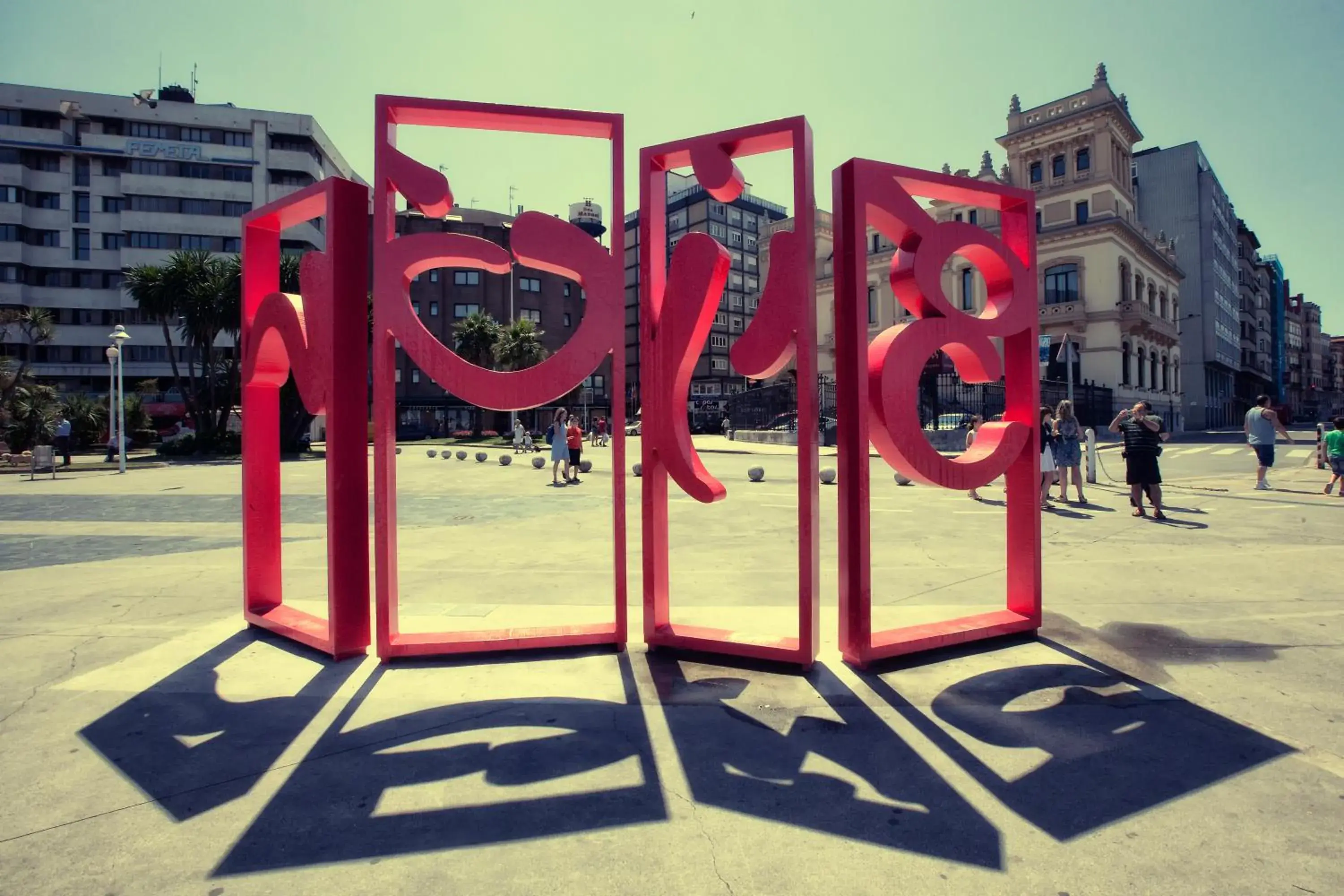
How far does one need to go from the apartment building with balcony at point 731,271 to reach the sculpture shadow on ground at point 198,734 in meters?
67.9

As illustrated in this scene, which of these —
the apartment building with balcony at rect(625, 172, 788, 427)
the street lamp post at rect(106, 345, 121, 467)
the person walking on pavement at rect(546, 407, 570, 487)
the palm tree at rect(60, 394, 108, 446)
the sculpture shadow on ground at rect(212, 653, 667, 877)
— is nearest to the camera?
the sculpture shadow on ground at rect(212, 653, 667, 877)

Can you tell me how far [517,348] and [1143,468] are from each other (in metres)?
44.3

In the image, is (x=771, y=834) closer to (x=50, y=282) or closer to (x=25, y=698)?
(x=25, y=698)

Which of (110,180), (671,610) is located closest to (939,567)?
(671,610)

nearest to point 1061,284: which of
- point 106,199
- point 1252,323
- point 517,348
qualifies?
point 517,348

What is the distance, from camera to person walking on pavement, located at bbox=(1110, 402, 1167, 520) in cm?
1037

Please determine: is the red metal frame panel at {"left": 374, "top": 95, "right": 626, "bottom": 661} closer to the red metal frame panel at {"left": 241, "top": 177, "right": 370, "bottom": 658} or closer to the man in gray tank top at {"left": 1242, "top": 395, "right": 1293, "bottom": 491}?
the red metal frame panel at {"left": 241, "top": 177, "right": 370, "bottom": 658}

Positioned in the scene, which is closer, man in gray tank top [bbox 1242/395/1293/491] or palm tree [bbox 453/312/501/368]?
man in gray tank top [bbox 1242/395/1293/491]

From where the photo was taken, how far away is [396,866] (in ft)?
8.18

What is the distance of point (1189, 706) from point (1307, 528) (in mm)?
7829

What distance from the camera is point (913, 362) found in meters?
4.59

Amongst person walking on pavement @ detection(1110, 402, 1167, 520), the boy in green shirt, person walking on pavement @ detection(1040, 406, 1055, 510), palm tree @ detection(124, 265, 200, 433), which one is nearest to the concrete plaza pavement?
person walking on pavement @ detection(1110, 402, 1167, 520)

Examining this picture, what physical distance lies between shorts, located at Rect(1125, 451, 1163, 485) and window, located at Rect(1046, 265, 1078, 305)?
126 ft

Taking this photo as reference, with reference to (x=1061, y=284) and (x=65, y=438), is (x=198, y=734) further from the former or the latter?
(x=1061, y=284)
